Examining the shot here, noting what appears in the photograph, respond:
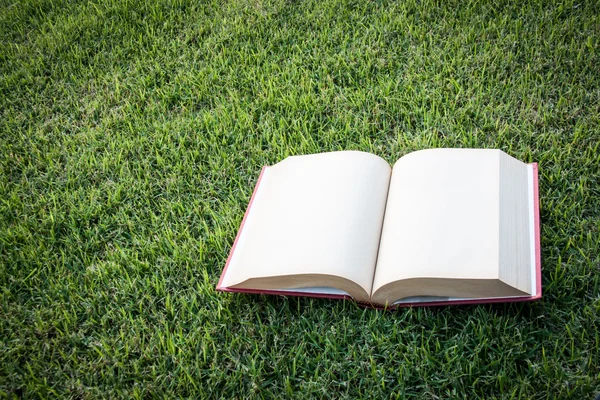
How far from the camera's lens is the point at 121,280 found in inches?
64.7

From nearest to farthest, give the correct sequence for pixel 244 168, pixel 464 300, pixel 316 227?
pixel 464 300, pixel 316 227, pixel 244 168

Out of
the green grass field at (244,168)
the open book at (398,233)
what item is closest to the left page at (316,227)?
the open book at (398,233)

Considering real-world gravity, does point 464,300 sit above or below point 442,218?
below

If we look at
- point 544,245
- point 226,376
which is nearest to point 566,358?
point 544,245

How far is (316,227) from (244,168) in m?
0.63

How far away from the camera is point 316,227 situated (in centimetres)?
144

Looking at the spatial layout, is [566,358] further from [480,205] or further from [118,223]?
[118,223]

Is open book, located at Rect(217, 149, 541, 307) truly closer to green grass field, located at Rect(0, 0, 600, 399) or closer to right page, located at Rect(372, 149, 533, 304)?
right page, located at Rect(372, 149, 533, 304)

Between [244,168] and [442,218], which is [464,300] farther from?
[244,168]

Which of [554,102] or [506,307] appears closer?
[506,307]

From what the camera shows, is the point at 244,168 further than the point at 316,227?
Yes

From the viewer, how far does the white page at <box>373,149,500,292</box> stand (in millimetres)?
1278

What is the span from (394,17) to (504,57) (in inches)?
22.6

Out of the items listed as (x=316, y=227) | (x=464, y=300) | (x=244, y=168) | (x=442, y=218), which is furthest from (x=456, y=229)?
(x=244, y=168)
